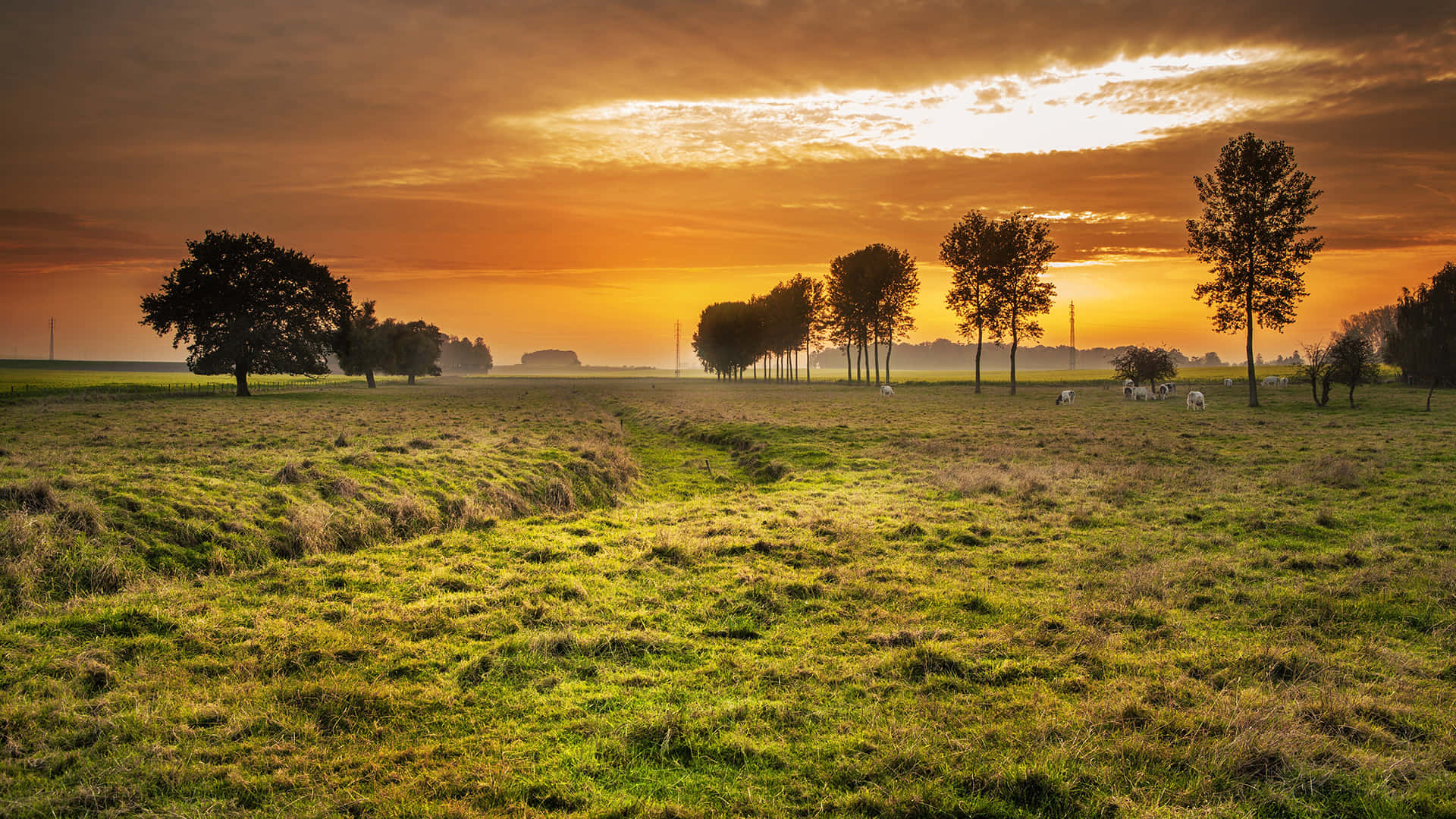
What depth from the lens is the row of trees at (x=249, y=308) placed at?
56531 mm

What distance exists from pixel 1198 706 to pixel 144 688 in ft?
33.6

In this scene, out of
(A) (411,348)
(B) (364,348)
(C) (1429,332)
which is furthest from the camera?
(A) (411,348)

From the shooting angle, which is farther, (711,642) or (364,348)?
(364,348)

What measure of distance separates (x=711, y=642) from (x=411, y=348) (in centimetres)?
11610

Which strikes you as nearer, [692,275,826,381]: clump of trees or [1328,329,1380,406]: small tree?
[1328,329,1380,406]: small tree

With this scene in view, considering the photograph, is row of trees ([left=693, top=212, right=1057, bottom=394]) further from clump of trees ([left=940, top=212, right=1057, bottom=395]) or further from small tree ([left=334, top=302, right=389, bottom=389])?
small tree ([left=334, top=302, right=389, bottom=389])

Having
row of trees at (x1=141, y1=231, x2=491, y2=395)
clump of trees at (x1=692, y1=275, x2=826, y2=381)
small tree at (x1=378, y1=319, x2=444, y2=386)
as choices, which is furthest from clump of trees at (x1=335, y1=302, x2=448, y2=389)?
clump of trees at (x1=692, y1=275, x2=826, y2=381)

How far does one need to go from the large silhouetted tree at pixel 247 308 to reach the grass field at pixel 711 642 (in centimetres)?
4735

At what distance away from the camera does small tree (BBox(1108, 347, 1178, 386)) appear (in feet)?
196

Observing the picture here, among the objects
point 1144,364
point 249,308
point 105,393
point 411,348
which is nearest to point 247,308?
point 249,308

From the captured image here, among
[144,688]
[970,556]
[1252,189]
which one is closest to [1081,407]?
[1252,189]

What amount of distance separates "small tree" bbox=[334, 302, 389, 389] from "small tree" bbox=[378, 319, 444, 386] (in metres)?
3.33

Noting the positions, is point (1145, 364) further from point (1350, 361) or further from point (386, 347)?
point (386, 347)

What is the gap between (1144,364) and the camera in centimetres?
6044
